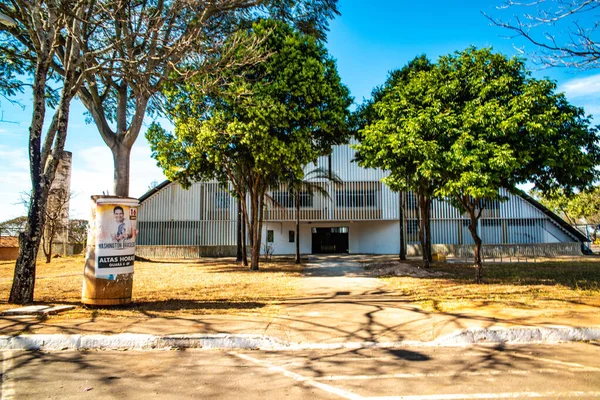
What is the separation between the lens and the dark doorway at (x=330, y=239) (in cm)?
3472

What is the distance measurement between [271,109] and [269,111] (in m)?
0.11

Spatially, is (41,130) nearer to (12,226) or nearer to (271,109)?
(271,109)

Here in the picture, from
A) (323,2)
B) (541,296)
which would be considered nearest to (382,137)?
(541,296)

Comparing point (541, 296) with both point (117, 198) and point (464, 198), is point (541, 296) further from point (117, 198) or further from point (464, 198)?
point (117, 198)

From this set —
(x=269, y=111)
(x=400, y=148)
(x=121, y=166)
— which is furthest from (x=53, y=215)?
(x=400, y=148)

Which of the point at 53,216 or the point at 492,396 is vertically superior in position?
the point at 53,216

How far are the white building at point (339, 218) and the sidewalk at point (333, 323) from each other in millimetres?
24182

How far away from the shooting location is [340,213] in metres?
31.7

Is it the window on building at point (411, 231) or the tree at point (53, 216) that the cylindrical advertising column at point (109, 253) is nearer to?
the tree at point (53, 216)

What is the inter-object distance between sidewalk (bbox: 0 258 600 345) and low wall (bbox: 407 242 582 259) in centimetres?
2191

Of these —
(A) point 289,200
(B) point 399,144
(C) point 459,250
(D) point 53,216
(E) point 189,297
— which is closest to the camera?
(E) point 189,297

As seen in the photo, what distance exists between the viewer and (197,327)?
6031 millimetres

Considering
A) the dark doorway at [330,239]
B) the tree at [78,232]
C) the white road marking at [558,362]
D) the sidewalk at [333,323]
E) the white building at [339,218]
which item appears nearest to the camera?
the white road marking at [558,362]

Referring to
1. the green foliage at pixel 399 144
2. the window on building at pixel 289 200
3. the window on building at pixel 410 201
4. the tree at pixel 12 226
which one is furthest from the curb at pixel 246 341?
the window on building at pixel 410 201
